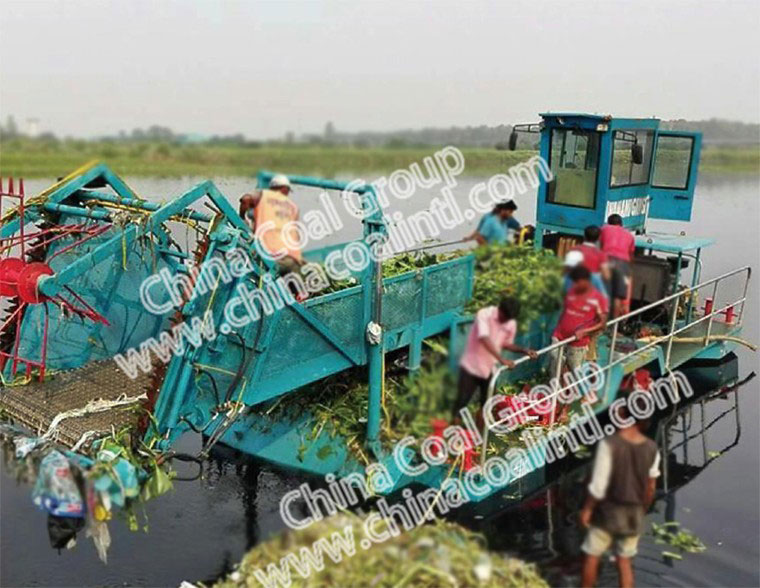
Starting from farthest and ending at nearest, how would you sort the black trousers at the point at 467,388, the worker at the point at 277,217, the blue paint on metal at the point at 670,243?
the blue paint on metal at the point at 670,243, the worker at the point at 277,217, the black trousers at the point at 467,388

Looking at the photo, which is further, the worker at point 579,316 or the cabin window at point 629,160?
the cabin window at point 629,160

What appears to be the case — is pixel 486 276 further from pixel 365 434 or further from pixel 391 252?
pixel 365 434

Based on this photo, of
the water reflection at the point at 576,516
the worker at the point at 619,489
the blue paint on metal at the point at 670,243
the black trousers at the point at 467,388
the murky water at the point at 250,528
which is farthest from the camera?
the murky water at the point at 250,528

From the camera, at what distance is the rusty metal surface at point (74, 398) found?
677 centimetres

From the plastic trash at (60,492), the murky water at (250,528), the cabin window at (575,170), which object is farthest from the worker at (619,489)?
the plastic trash at (60,492)

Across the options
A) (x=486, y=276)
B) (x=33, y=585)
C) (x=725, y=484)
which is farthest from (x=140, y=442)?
(x=725, y=484)

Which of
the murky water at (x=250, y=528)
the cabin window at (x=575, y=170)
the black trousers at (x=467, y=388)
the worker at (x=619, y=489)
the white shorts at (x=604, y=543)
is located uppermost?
the cabin window at (x=575, y=170)

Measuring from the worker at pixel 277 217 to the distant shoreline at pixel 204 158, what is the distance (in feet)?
0.46

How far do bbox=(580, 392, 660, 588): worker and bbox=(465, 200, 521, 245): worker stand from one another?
1380mm

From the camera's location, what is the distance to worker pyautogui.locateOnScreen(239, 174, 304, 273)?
15.9 ft

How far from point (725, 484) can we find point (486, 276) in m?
5.62

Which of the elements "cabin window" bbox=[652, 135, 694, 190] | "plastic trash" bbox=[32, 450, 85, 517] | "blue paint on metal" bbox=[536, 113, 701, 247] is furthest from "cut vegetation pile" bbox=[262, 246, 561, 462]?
"cabin window" bbox=[652, 135, 694, 190]

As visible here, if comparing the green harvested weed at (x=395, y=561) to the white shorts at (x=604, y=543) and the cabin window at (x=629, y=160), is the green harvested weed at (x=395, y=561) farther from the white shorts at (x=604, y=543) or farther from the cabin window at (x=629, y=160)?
the cabin window at (x=629, y=160)

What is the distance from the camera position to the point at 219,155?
→ 4.71 m
